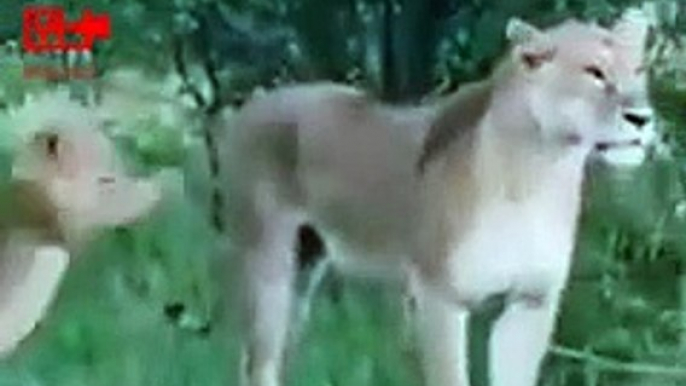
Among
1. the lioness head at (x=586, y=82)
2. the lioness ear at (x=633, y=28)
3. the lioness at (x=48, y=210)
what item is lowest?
the lioness at (x=48, y=210)

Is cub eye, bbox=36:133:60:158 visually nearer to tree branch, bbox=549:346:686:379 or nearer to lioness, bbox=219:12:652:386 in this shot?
lioness, bbox=219:12:652:386

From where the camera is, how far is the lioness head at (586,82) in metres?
2.69

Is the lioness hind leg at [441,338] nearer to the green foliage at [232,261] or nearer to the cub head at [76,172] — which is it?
the green foliage at [232,261]

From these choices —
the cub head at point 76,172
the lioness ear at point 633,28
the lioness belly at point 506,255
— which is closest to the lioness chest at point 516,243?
the lioness belly at point 506,255

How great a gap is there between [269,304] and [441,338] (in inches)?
5.8

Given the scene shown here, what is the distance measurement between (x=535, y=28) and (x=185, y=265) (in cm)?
35

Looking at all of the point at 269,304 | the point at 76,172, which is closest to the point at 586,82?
the point at 269,304

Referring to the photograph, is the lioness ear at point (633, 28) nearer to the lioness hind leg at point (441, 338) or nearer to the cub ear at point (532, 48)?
A: the cub ear at point (532, 48)

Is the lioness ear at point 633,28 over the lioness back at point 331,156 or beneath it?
over

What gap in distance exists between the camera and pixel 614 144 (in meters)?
2.69

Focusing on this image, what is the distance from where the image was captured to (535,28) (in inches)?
107

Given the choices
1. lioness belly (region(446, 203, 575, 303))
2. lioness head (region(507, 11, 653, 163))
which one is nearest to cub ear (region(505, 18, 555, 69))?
lioness head (region(507, 11, 653, 163))

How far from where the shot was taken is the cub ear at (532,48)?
107 inches

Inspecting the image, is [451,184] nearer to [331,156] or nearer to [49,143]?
[331,156]
